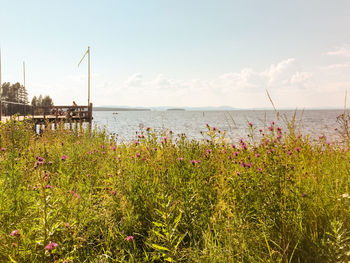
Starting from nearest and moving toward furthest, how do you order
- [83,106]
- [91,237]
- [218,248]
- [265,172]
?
[218,248] < [265,172] < [91,237] < [83,106]

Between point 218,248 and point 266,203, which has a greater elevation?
point 266,203

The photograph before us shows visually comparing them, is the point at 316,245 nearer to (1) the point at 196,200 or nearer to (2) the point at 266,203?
(2) the point at 266,203

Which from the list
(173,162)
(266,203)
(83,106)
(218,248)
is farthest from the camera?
(83,106)

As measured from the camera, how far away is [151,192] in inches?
114

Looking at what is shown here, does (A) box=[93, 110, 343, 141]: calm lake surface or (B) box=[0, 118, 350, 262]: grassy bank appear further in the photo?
(A) box=[93, 110, 343, 141]: calm lake surface

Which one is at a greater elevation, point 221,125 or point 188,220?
point 221,125

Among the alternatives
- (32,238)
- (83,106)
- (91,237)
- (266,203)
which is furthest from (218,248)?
(83,106)

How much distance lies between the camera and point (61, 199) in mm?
2754

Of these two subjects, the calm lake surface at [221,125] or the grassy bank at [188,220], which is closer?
the grassy bank at [188,220]

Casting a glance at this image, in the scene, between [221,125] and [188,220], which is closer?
[188,220]

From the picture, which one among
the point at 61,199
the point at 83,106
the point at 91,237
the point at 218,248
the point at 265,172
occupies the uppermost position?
the point at 83,106

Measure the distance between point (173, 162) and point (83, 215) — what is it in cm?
166

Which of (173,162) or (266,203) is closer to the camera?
(266,203)

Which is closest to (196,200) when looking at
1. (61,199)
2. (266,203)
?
(266,203)
